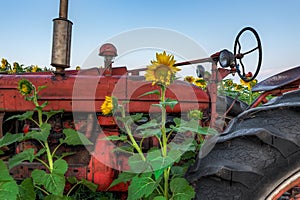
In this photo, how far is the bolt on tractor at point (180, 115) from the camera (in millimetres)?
1049

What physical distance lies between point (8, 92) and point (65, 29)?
0.49m

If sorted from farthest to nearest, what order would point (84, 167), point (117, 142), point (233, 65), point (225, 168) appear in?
point (233, 65)
point (117, 142)
point (84, 167)
point (225, 168)

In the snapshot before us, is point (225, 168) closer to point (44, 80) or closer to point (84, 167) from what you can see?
point (84, 167)

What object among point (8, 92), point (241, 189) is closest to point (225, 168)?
point (241, 189)

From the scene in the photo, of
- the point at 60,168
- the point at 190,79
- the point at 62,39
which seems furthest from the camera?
the point at 190,79

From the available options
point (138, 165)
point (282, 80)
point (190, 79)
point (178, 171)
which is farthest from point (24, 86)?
point (190, 79)

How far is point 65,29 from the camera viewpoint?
157 centimetres

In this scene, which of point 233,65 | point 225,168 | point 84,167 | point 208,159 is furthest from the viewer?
point 233,65

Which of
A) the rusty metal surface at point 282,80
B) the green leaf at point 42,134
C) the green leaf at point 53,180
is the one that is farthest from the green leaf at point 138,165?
the rusty metal surface at point 282,80

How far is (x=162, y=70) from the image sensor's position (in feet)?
3.66

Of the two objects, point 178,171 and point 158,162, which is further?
point 178,171

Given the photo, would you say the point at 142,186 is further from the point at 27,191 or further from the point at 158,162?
the point at 27,191

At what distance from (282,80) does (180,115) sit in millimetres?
626

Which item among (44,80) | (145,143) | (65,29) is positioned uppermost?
(65,29)
